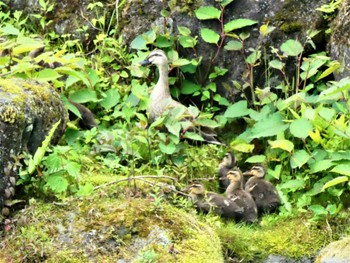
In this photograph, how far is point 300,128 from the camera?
8.66 metres

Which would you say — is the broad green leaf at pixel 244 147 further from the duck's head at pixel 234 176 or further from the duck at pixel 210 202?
the duck at pixel 210 202

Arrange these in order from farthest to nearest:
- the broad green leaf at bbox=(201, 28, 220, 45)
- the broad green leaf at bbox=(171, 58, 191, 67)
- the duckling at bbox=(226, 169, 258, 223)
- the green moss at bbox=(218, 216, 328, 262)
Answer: the broad green leaf at bbox=(201, 28, 220, 45)
the broad green leaf at bbox=(171, 58, 191, 67)
the duckling at bbox=(226, 169, 258, 223)
the green moss at bbox=(218, 216, 328, 262)

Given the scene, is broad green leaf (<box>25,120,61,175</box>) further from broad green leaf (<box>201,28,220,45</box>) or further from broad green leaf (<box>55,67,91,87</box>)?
broad green leaf (<box>201,28,220,45</box>)

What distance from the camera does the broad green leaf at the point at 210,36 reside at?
10023 millimetres

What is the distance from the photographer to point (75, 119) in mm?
9352

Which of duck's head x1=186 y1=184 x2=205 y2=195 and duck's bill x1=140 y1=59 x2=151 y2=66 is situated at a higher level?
duck's bill x1=140 y1=59 x2=151 y2=66

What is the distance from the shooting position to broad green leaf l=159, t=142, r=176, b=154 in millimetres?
8727

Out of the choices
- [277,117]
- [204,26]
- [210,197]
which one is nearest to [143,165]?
[210,197]

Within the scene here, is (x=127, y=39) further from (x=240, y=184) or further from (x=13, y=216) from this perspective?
(x=13, y=216)

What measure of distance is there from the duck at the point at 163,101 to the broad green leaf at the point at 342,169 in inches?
61.2

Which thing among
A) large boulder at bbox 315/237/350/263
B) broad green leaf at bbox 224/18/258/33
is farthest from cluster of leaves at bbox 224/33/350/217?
large boulder at bbox 315/237/350/263

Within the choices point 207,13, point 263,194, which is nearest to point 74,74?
point 207,13

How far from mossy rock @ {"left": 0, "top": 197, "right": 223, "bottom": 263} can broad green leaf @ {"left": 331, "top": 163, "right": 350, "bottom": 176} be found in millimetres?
1417

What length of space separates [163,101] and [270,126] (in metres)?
1.19
